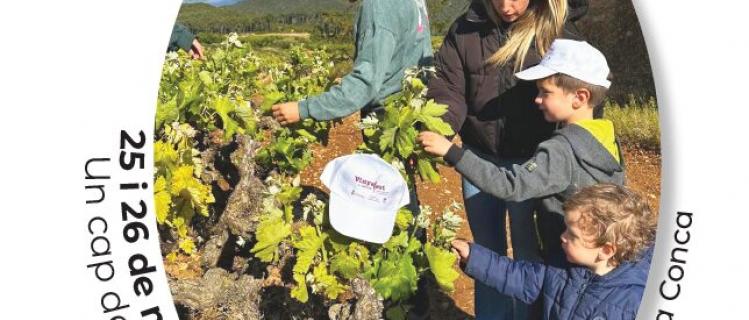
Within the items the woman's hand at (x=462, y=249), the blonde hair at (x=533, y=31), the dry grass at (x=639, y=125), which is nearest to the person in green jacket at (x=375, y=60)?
the blonde hair at (x=533, y=31)

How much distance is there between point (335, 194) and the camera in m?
2.32

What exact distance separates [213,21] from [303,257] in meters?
→ 12.5

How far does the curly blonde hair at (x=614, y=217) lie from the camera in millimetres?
2139

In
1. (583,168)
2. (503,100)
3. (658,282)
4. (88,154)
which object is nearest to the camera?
(88,154)

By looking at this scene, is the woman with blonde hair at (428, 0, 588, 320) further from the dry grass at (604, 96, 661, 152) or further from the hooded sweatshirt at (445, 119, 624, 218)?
the dry grass at (604, 96, 661, 152)

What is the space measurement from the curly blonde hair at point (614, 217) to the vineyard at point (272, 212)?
49 centimetres

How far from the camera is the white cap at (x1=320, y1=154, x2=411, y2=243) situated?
2256 mm

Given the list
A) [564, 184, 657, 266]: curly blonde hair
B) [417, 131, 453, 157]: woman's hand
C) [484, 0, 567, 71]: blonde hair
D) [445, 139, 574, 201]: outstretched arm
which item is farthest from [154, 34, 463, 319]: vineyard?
[564, 184, 657, 266]: curly blonde hair

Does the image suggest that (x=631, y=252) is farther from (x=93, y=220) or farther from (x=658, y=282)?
(x=93, y=220)

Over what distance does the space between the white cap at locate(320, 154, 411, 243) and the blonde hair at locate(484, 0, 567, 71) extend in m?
0.66

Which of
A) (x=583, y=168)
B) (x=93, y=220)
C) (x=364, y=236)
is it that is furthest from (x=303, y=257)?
(x=583, y=168)

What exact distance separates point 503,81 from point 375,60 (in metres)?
0.52

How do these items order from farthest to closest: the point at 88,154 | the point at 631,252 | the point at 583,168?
the point at 583,168 < the point at 631,252 < the point at 88,154

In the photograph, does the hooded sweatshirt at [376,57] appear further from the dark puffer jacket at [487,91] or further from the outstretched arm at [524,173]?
the outstretched arm at [524,173]
